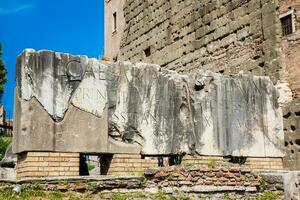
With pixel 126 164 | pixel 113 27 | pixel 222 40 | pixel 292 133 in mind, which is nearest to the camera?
pixel 126 164

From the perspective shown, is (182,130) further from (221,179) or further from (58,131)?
(58,131)

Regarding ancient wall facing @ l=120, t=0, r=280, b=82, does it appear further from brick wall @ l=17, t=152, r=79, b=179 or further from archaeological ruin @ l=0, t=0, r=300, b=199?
brick wall @ l=17, t=152, r=79, b=179

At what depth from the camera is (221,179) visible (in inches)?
340

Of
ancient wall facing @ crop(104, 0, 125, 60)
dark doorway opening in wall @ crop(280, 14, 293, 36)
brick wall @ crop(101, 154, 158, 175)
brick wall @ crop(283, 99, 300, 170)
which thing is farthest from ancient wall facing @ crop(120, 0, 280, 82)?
brick wall @ crop(101, 154, 158, 175)

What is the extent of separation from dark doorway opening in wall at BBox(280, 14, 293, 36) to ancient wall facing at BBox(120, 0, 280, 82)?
139 mm

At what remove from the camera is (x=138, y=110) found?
→ 9.73m

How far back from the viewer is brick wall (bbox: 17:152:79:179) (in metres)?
8.41

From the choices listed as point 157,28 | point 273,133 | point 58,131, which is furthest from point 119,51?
point 58,131

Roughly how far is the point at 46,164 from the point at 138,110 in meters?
2.07

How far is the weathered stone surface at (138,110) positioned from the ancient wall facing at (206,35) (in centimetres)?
331

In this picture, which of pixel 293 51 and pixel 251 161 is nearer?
pixel 251 161

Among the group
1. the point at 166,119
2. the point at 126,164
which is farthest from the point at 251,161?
the point at 126,164

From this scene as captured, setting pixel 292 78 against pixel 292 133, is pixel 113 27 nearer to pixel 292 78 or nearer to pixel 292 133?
pixel 292 78

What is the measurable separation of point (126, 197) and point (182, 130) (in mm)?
2456
